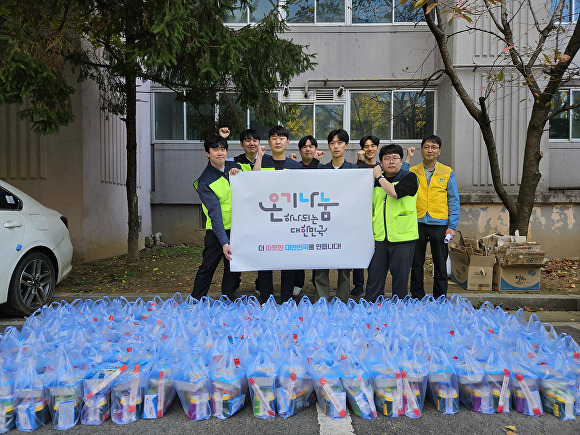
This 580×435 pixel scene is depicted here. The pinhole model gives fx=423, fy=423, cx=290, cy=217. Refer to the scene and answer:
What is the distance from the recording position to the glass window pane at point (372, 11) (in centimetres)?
1106

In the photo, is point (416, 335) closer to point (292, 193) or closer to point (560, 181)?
point (292, 193)

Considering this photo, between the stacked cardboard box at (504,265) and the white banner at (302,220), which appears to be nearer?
the white banner at (302,220)

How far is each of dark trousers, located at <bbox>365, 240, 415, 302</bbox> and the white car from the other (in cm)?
396

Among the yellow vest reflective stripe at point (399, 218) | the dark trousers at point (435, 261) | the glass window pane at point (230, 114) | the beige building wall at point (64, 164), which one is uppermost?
the glass window pane at point (230, 114)

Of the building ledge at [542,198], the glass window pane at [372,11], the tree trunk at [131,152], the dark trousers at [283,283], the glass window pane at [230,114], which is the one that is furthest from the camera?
the glass window pane at [372,11]

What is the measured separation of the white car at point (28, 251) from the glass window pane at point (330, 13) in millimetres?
8593

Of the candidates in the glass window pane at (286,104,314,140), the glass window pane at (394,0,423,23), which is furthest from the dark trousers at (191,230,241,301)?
the glass window pane at (394,0,423,23)

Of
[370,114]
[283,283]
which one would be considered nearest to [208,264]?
[283,283]

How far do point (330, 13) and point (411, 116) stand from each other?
3472 millimetres

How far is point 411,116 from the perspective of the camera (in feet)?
37.1

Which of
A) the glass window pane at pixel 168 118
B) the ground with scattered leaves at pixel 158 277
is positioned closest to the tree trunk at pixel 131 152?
the ground with scattered leaves at pixel 158 277

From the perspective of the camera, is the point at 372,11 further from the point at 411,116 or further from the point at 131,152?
the point at 131,152

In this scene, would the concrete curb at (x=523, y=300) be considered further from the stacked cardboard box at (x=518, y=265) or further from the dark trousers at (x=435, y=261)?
the dark trousers at (x=435, y=261)

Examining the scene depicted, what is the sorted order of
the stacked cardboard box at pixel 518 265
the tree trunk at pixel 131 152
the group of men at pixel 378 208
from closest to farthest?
the group of men at pixel 378 208, the stacked cardboard box at pixel 518 265, the tree trunk at pixel 131 152
